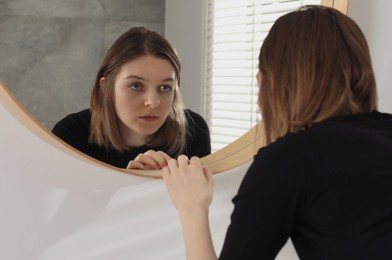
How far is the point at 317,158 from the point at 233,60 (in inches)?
15.1

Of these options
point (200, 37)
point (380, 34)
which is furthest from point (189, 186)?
point (380, 34)

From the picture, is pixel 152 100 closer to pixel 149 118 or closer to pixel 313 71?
pixel 149 118

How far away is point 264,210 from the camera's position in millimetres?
650

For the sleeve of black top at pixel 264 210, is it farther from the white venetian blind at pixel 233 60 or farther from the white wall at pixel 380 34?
the white wall at pixel 380 34

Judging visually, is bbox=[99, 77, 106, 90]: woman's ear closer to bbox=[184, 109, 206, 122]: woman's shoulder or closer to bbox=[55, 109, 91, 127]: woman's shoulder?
bbox=[55, 109, 91, 127]: woman's shoulder

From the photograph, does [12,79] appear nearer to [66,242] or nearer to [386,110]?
[66,242]

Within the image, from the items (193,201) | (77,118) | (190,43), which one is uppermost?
(190,43)

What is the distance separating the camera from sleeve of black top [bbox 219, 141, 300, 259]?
Answer: 642 mm

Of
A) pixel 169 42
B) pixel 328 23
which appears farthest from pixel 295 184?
pixel 169 42

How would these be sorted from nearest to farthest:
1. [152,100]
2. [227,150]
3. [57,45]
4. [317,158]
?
[317,158], [57,45], [152,100], [227,150]

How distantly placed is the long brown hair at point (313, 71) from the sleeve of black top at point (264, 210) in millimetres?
98

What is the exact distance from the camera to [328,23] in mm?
744

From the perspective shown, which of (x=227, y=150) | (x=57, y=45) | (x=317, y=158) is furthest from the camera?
(x=227, y=150)

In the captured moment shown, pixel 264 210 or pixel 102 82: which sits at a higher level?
pixel 102 82
